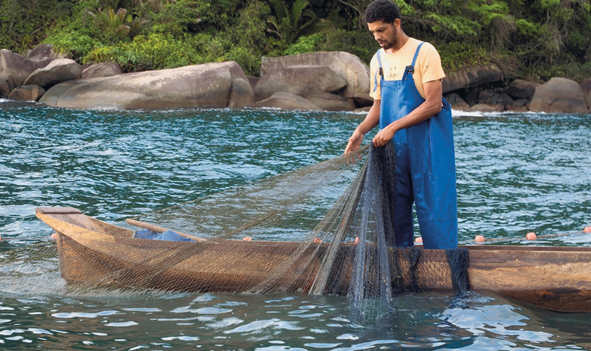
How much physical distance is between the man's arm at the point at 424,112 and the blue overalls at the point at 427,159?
13 cm

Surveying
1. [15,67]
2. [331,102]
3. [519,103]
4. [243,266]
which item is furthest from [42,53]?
[243,266]

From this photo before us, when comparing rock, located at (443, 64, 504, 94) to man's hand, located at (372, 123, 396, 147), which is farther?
rock, located at (443, 64, 504, 94)

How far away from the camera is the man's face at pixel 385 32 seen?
479cm

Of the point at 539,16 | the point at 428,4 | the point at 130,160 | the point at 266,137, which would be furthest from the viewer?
the point at 539,16

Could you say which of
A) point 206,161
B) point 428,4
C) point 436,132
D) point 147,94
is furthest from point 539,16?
point 436,132

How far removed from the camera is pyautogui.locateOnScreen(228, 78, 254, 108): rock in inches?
875

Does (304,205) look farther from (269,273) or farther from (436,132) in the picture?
(436,132)

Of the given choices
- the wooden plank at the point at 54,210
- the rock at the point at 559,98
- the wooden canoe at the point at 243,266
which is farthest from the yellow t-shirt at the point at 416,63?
the rock at the point at 559,98

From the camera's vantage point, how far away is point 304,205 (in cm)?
519

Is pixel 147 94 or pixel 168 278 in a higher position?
pixel 147 94

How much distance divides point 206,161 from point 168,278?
24.3 ft

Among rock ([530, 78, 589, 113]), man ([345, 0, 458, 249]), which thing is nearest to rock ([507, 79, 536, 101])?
rock ([530, 78, 589, 113])

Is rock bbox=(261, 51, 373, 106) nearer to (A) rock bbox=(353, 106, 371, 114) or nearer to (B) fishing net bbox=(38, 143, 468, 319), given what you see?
(A) rock bbox=(353, 106, 371, 114)

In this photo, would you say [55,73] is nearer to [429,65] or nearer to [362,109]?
[362,109]
